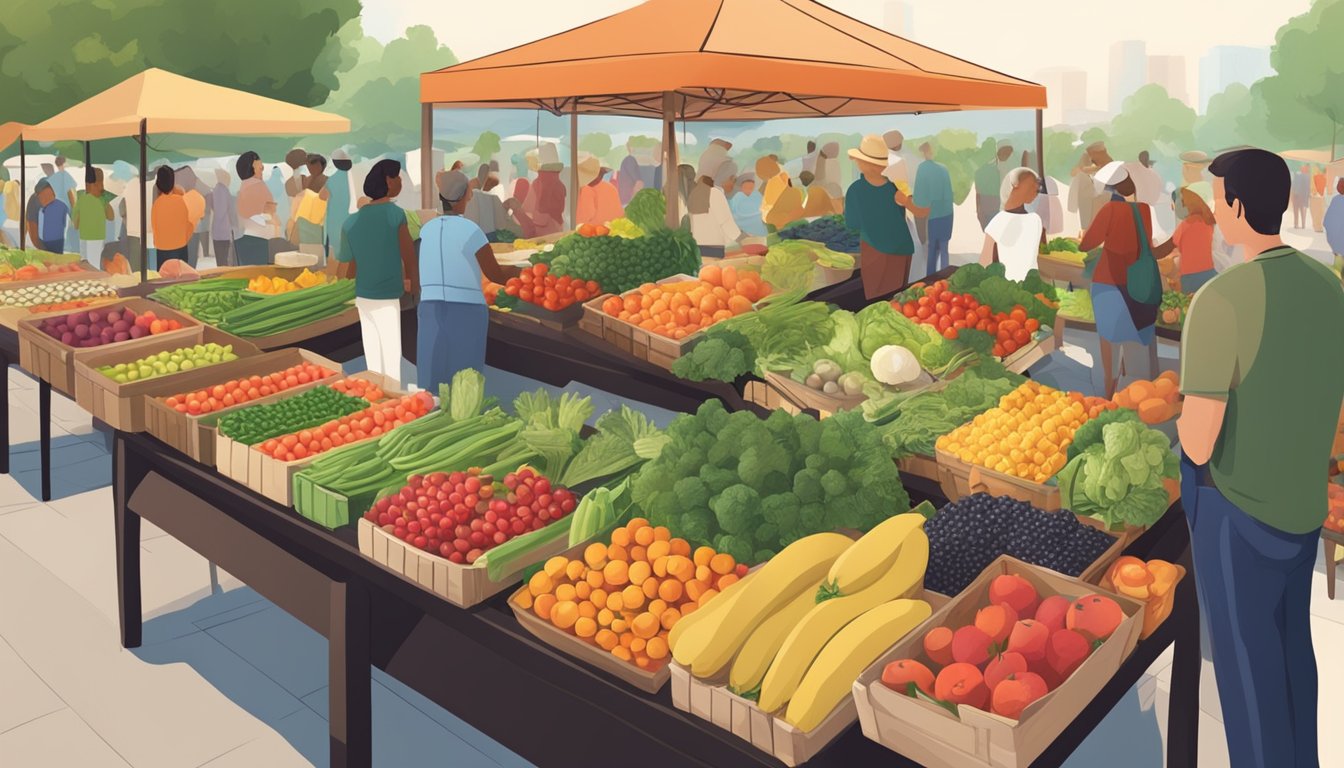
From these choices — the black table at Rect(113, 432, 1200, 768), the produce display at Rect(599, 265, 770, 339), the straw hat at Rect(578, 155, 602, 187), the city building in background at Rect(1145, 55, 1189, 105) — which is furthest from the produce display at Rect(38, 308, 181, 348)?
the city building in background at Rect(1145, 55, 1189, 105)

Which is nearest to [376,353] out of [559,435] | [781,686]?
[559,435]

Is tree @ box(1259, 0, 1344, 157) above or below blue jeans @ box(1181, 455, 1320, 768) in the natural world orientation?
above

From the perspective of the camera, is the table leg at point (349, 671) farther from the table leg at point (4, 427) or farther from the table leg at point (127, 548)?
the table leg at point (4, 427)

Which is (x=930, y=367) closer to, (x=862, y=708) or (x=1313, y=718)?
(x=1313, y=718)

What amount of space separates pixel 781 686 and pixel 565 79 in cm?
367

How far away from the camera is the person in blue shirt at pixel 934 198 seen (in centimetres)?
912

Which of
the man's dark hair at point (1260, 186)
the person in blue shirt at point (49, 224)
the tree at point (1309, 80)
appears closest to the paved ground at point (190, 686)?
the man's dark hair at point (1260, 186)

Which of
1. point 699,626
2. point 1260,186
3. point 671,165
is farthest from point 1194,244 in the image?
point 699,626

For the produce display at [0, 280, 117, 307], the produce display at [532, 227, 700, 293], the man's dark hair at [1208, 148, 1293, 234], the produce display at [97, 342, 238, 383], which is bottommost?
the produce display at [97, 342, 238, 383]

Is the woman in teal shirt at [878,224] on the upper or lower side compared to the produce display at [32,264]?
upper

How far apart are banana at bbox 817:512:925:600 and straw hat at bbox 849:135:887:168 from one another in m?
4.53

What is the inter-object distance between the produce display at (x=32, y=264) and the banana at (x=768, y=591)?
659cm

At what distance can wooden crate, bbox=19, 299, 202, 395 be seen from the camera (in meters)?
4.67

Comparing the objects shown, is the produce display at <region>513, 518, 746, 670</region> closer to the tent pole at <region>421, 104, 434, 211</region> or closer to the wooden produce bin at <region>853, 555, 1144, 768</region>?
the wooden produce bin at <region>853, 555, 1144, 768</region>
